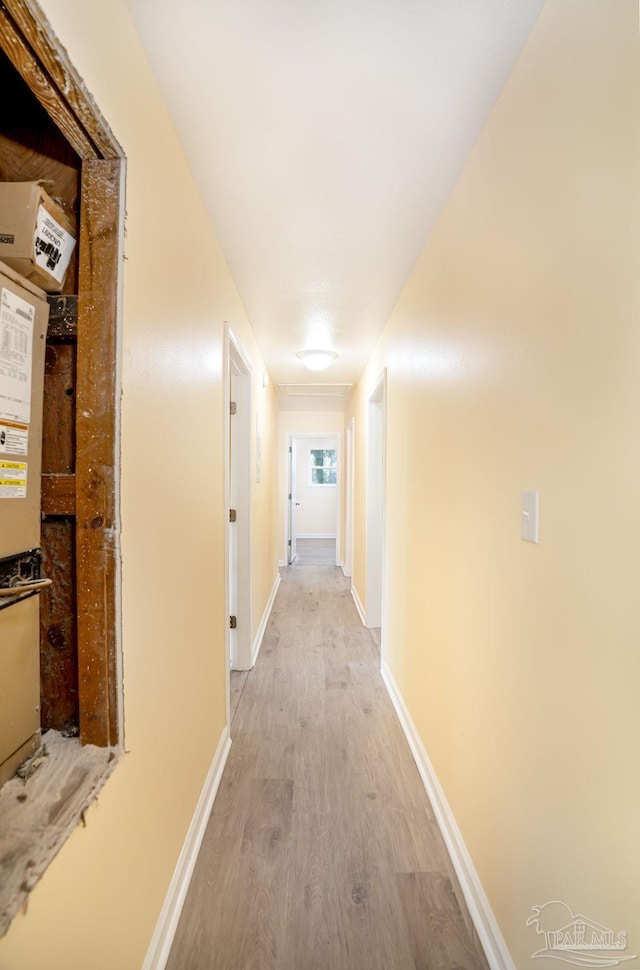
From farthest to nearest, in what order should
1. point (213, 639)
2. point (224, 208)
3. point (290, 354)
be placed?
point (290, 354)
point (213, 639)
point (224, 208)

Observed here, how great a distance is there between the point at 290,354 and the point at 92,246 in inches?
108

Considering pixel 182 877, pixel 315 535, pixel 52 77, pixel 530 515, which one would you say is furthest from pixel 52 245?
pixel 315 535

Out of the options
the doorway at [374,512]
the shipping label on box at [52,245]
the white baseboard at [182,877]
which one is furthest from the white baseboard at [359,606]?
the shipping label on box at [52,245]

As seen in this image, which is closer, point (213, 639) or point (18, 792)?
point (18, 792)

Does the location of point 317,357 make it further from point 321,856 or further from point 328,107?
→ point 321,856

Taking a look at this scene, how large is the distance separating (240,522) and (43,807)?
2132 millimetres

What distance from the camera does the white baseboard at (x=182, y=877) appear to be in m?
1.07

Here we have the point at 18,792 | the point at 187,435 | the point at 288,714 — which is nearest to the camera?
the point at 18,792

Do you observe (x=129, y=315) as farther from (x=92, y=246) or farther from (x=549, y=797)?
(x=549, y=797)

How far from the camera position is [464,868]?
4.30 ft

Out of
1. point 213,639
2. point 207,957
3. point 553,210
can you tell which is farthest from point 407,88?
point 207,957

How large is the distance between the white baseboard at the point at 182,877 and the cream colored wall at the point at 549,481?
912mm

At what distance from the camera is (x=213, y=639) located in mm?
1773

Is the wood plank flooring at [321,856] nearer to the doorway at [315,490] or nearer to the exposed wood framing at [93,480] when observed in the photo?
the exposed wood framing at [93,480]
